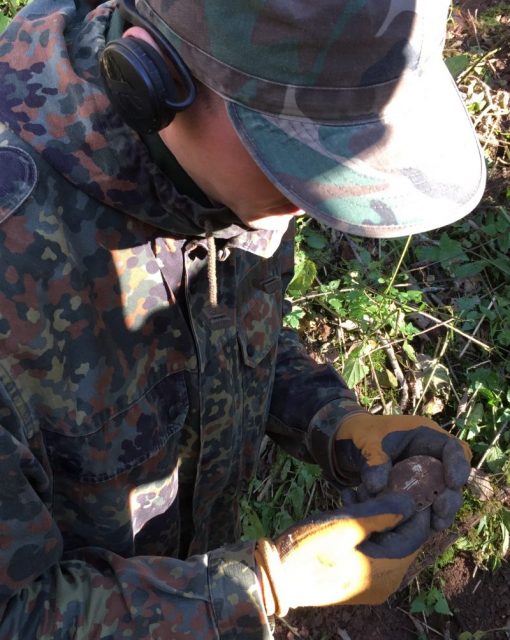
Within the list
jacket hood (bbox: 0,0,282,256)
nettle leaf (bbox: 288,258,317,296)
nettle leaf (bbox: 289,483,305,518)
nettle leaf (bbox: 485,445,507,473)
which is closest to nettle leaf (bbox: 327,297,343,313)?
A: nettle leaf (bbox: 288,258,317,296)

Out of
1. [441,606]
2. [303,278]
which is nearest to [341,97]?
[303,278]

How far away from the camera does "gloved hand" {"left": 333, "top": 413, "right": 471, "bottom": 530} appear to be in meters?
2.04

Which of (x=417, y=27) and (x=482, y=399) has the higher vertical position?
(x=417, y=27)

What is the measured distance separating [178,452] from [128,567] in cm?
33

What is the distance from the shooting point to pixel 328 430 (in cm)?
223

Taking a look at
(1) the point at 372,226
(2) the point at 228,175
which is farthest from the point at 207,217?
(1) the point at 372,226

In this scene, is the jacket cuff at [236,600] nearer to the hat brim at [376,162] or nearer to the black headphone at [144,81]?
the hat brim at [376,162]

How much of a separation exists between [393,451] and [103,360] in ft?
3.21

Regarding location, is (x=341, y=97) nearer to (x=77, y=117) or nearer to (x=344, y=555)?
(x=77, y=117)

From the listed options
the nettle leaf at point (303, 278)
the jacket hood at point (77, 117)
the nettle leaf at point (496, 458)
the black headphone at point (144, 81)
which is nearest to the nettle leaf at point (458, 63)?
the nettle leaf at point (303, 278)

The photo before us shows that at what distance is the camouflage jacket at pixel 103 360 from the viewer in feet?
4.65

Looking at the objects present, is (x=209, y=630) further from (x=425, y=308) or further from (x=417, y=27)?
(x=425, y=308)

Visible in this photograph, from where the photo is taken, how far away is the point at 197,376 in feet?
5.85

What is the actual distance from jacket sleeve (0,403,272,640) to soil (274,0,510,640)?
1.76 m
